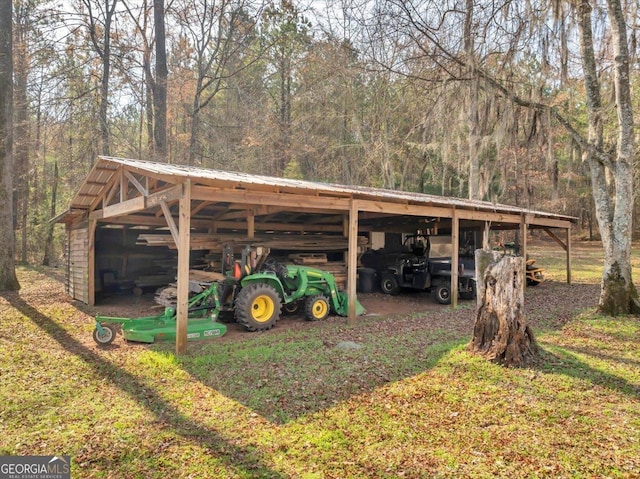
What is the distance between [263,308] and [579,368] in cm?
462

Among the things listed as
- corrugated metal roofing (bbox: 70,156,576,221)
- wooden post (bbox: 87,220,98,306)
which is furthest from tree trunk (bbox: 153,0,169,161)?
corrugated metal roofing (bbox: 70,156,576,221)

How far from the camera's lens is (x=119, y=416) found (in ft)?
11.6

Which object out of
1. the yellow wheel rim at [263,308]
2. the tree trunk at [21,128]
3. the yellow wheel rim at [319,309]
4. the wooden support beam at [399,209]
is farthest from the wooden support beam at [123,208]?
the tree trunk at [21,128]

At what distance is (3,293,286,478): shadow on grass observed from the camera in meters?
2.77

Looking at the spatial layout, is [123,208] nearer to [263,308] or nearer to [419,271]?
[263,308]

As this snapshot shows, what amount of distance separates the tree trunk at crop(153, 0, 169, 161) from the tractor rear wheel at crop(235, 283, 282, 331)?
9.89 metres

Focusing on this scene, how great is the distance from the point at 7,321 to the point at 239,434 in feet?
22.1

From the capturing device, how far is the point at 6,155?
11.0m

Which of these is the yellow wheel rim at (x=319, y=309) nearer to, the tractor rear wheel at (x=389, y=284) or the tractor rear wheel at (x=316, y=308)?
the tractor rear wheel at (x=316, y=308)

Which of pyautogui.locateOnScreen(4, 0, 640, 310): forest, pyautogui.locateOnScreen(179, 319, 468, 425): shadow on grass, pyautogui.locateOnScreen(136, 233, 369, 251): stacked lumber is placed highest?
pyautogui.locateOnScreen(4, 0, 640, 310): forest

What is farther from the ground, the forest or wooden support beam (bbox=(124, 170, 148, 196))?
the forest

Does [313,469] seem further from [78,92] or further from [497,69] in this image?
[78,92]

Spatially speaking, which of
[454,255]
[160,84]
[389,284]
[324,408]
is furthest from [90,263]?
[454,255]

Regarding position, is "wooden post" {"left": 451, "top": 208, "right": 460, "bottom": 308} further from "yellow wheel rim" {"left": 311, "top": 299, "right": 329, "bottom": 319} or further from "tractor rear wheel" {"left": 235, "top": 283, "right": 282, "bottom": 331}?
"tractor rear wheel" {"left": 235, "top": 283, "right": 282, "bottom": 331}
